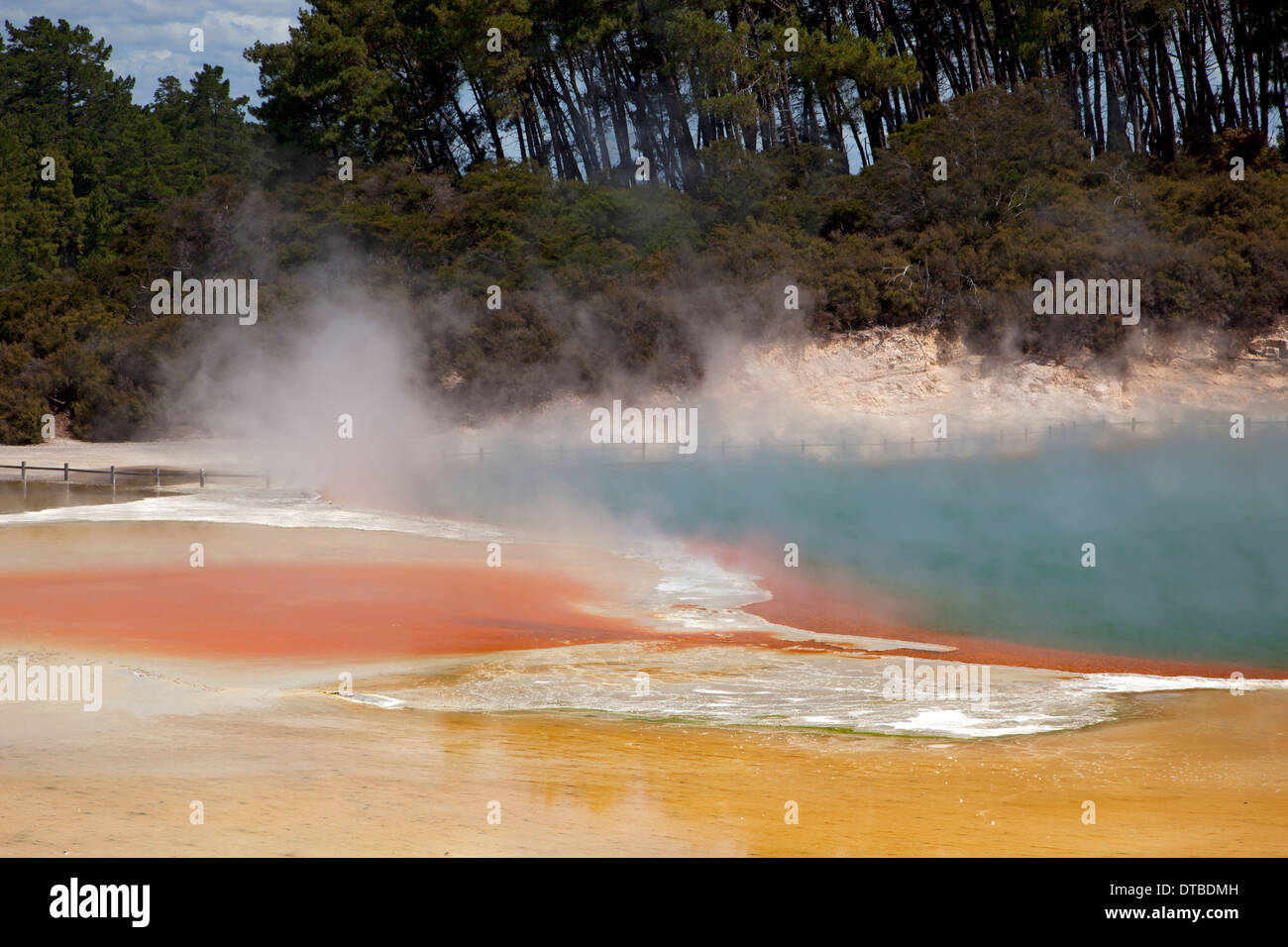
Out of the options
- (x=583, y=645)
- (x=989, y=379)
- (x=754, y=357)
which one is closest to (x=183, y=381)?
(x=754, y=357)

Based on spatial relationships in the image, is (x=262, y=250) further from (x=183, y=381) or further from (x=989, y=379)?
(x=989, y=379)

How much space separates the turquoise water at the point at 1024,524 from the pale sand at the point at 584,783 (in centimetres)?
501

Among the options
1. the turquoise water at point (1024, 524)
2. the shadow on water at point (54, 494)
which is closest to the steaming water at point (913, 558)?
the turquoise water at point (1024, 524)

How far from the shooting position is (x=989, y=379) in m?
38.6

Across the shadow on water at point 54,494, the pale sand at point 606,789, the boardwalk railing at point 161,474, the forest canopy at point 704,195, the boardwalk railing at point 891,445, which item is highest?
the forest canopy at point 704,195

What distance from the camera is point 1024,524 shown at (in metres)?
25.0

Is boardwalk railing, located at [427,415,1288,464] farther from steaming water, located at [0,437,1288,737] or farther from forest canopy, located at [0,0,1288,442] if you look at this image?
forest canopy, located at [0,0,1288,442]

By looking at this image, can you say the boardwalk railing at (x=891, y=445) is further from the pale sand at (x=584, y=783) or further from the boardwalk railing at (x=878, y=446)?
the pale sand at (x=584, y=783)

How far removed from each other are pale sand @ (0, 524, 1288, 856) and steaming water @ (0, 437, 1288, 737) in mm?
839

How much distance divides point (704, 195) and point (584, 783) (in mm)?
40792

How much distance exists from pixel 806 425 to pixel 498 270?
13910 millimetres

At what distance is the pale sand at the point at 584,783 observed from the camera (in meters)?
7.07

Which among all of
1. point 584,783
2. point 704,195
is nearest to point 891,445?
point 704,195

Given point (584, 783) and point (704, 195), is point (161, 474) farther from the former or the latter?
point (584, 783)
